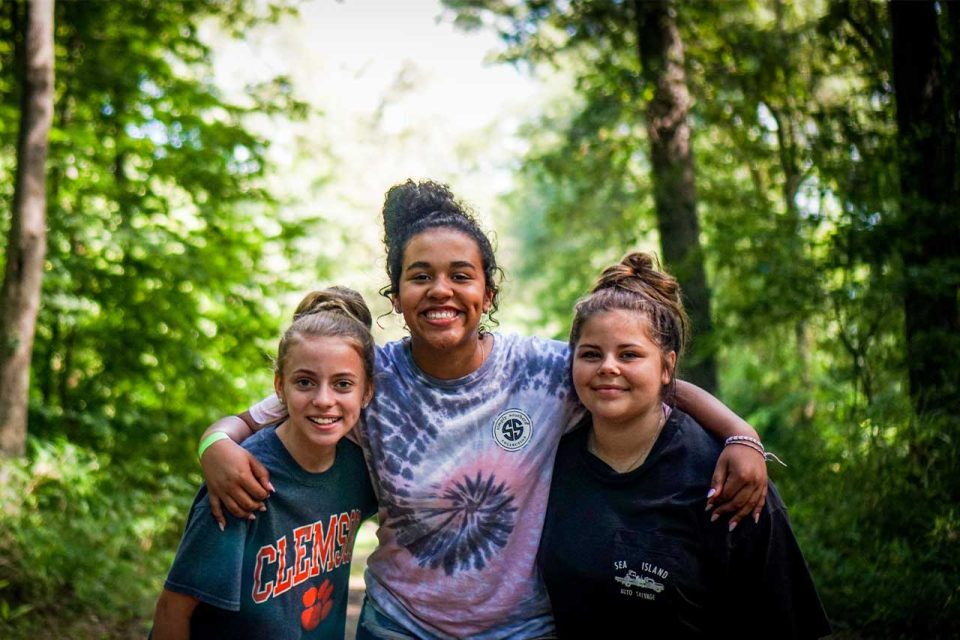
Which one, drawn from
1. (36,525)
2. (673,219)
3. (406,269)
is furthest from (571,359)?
(673,219)

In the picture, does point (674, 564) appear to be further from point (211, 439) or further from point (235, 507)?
point (211, 439)

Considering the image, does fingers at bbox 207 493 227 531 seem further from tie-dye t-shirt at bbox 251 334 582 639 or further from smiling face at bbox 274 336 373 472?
tie-dye t-shirt at bbox 251 334 582 639

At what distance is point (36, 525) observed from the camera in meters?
5.60

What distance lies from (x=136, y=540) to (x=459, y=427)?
4.85 metres

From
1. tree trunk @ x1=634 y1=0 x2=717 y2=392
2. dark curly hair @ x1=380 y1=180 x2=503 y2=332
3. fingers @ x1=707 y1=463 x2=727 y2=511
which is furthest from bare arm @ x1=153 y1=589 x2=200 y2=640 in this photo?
tree trunk @ x1=634 y1=0 x2=717 y2=392

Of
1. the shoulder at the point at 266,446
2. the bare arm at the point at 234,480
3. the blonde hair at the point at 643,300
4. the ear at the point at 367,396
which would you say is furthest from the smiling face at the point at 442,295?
the bare arm at the point at 234,480

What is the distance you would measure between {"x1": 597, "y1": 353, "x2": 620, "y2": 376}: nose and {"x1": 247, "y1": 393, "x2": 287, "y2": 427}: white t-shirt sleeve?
1.15 m

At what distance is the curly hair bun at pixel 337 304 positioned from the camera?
10.2 feet

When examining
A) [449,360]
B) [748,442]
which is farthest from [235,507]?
[748,442]

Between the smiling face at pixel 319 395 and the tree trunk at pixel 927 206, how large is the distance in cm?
391

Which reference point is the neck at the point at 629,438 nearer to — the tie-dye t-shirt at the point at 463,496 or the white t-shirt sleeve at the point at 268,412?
the tie-dye t-shirt at the point at 463,496

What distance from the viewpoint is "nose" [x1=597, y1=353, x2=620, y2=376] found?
8.99 feet

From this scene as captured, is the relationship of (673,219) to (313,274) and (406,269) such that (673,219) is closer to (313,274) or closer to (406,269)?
(313,274)

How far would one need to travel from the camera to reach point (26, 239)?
6113 mm
